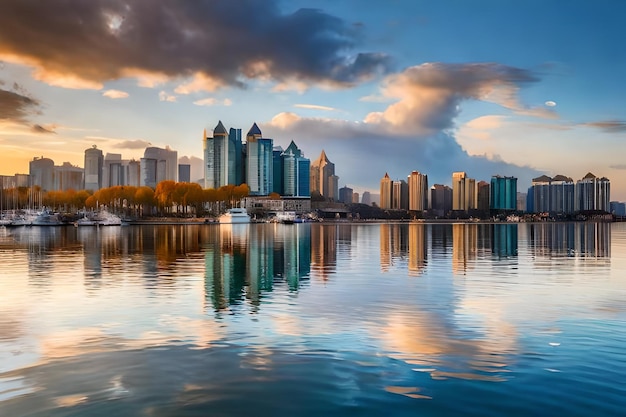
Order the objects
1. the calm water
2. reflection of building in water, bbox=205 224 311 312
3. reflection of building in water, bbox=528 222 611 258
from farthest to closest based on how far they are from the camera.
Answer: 1. reflection of building in water, bbox=528 222 611 258
2. reflection of building in water, bbox=205 224 311 312
3. the calm water

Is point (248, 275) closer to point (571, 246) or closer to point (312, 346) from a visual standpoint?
point (312, 346)

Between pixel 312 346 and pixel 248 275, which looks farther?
pixel 248 275

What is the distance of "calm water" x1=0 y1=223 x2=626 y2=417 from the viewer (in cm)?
1259

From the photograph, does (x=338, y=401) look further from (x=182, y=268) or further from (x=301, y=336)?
(x=182, y=268)

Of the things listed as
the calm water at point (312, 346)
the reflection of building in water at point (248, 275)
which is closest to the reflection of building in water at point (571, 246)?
the calm water at point (312, 346)

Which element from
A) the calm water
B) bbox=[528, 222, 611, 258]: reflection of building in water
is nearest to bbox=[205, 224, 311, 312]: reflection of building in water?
the calm water

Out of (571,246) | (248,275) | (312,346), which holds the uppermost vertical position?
(312,346)

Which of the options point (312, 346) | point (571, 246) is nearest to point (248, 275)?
point (312, 346)

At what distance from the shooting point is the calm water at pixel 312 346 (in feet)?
41.3

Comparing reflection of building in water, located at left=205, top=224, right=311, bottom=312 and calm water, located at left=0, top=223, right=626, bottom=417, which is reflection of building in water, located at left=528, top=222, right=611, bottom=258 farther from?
reflection of building in water, located at left=205, top=224, right=311, bottom=312

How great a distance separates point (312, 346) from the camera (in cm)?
1744

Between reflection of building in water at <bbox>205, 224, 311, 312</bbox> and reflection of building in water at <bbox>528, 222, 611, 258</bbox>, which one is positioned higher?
reflection of building in water at <bbox>205, 224, 311, 312</bbox>

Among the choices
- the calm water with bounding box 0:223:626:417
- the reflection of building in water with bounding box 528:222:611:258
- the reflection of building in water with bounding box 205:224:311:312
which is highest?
the calm water with bounding box 0:223:626:417

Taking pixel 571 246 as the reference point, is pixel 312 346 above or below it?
above
